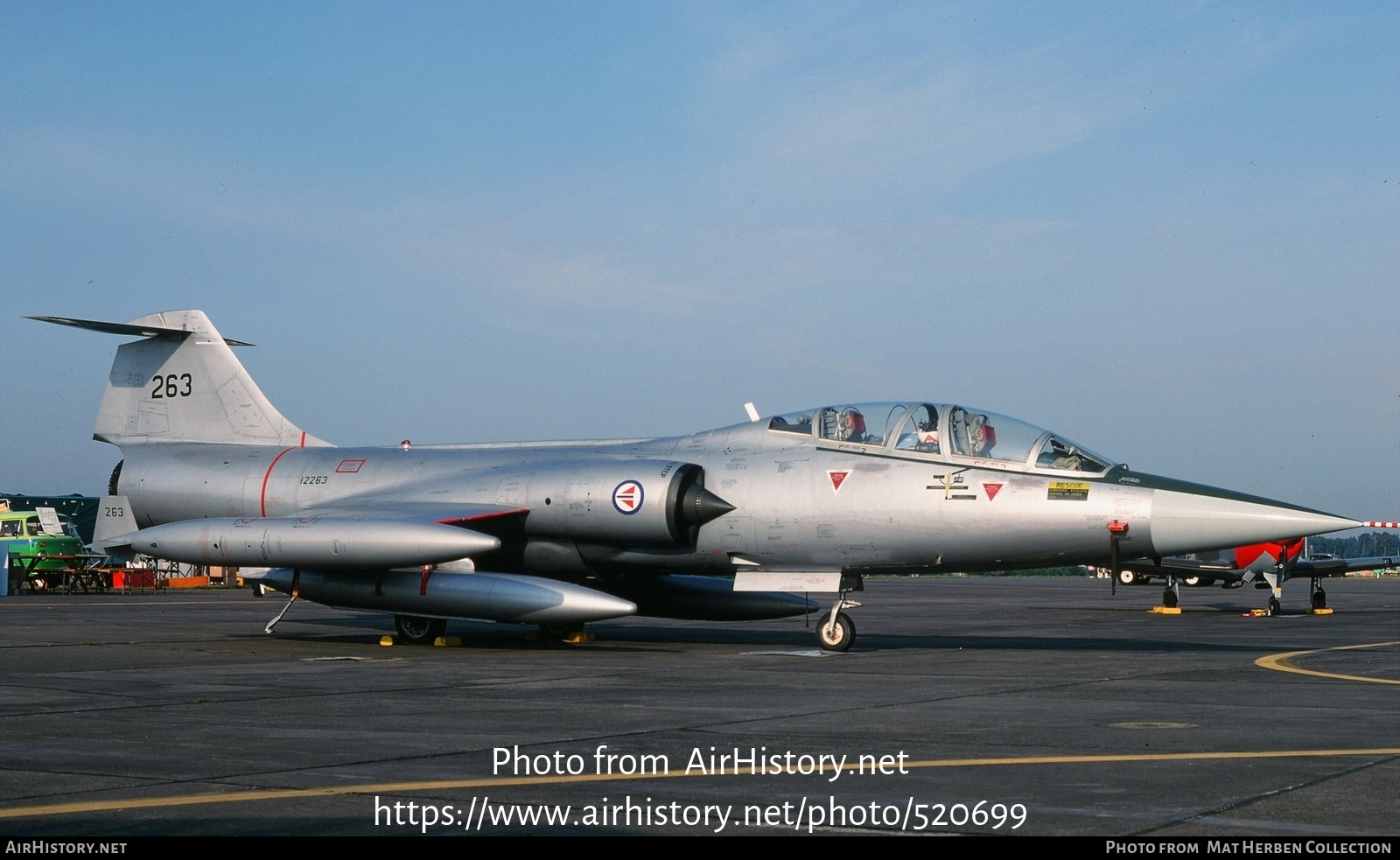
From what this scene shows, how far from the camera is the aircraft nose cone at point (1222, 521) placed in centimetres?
1388

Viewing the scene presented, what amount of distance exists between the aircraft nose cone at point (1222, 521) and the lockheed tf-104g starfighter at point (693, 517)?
2 centimetres

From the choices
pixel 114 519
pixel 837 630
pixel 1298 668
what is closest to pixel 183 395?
pixel 114 519

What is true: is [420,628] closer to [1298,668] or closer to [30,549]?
[1298,668]

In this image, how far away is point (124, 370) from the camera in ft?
71.7

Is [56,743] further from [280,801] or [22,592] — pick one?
[22,592]

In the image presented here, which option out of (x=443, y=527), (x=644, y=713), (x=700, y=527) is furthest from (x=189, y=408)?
(x=644, y=713)

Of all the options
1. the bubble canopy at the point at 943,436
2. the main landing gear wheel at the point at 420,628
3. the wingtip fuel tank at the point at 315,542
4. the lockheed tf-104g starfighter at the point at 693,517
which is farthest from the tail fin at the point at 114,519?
the bubble canopy at the point at 943,436

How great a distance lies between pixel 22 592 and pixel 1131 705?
39.4 m

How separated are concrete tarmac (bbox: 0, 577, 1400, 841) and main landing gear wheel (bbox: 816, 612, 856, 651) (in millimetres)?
588

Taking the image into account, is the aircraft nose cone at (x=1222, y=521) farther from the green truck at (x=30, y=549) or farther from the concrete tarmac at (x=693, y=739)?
the green truck at (x=30, y=549)

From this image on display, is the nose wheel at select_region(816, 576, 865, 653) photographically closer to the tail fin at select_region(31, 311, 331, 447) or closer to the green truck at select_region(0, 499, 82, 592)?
the tail fin at select_region(31, 311, 331, 447)

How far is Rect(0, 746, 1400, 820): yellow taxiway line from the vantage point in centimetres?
598

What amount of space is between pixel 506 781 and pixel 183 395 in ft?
54.2

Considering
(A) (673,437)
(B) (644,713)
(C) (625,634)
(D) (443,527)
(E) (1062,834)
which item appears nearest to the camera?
(E) (1062,834)
